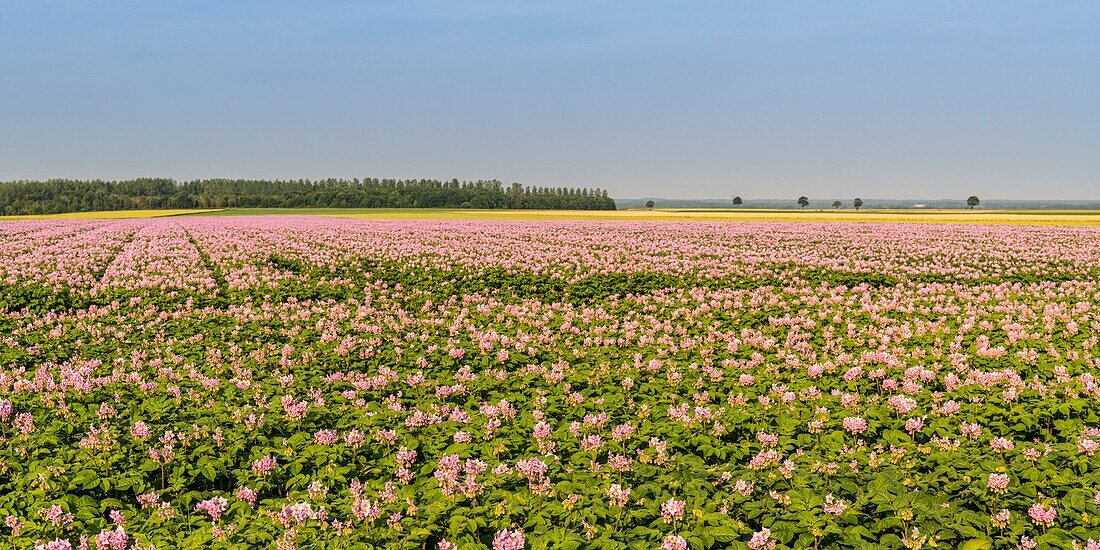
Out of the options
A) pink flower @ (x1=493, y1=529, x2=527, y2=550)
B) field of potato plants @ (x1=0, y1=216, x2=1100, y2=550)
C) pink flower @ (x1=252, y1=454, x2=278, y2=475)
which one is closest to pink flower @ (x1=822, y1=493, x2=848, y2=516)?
field of potato plants @ (x1=0, y1=216, x2=1100, y2=550)

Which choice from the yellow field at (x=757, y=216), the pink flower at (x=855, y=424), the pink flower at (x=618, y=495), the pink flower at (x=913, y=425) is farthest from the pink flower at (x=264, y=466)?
the yellow field at (x=757, y=216)

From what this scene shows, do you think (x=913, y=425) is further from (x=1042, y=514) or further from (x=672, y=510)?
(x=672, y=510)

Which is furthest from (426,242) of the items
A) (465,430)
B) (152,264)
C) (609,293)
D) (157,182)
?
(157,182)

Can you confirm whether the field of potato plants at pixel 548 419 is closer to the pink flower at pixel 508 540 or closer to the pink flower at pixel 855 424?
the pink flower at pixel 508 540

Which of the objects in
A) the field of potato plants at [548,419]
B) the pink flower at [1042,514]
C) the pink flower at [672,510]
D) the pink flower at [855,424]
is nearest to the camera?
the pink flower at [1042,514]

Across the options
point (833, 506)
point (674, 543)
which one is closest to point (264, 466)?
point (674, 543)

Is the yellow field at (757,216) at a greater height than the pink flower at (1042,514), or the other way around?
the yellow field at (757,216)

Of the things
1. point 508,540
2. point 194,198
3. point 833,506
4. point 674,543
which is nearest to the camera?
point 674,543

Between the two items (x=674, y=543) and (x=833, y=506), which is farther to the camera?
(x=833, y=506)

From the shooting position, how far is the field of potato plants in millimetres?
5141

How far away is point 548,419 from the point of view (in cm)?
841

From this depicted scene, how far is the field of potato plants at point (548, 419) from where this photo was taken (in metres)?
5.14

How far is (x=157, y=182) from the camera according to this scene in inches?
6550

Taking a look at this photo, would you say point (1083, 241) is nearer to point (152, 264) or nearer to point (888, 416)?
point (888, 416)
